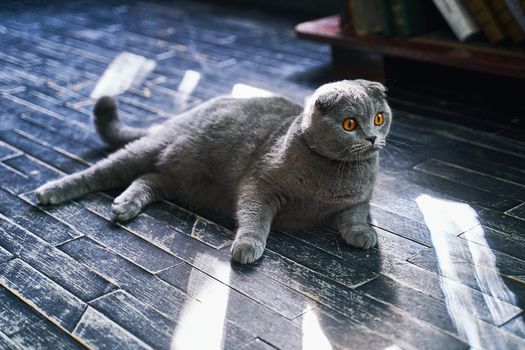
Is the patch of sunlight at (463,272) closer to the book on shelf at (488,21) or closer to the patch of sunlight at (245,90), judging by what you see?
the book on shelf at (488,21)

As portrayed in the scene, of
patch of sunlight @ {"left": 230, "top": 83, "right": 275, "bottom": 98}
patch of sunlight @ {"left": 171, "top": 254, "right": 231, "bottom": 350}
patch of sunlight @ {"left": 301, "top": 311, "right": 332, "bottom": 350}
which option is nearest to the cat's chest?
patch of sunlight @ {"left": 171, "top": 254, "right": 231, "bottom": 350}

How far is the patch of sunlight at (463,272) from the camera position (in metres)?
1.61

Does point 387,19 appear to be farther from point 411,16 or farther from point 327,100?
point 327,100

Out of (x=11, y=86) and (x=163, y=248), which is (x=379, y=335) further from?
(x=11, y=86)

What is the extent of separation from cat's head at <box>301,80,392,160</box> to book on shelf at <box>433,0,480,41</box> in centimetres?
123

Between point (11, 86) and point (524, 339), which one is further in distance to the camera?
point (11, 86)

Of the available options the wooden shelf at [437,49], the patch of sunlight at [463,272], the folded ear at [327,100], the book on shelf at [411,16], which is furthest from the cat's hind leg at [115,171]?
the book on shelf at [411,16]

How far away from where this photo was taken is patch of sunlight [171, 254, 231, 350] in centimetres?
160

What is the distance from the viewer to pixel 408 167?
2.47 meters

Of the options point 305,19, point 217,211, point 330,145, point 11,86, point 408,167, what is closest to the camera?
point 330,145

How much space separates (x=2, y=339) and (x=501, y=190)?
1.52m

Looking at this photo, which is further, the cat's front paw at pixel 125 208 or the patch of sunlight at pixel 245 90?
the patch of sunlight at pixel 245 90

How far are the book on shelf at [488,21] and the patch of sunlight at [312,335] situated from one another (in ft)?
5.77

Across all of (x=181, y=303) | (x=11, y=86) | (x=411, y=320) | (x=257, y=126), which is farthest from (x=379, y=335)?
(x=11, y=86)
